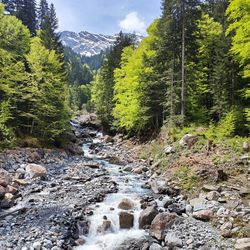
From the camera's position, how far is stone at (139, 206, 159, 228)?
12523mm

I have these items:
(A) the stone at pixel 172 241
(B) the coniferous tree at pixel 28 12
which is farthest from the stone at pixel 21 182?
(B) the coniferous tree at pixel 28 12

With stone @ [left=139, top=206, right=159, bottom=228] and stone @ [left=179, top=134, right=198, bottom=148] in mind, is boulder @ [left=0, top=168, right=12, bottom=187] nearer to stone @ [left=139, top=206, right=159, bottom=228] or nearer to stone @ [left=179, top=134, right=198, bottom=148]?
stone @ [left=139, top=206, right=159, bottom=228]

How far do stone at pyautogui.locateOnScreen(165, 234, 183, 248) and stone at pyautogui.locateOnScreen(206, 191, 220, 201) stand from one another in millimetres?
3249

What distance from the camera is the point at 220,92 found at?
26.2 meters

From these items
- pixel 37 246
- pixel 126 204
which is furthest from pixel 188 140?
pixel 37 246

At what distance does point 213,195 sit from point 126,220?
4.13 meters

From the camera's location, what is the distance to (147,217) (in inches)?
496

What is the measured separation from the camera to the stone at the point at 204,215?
40.0 feet

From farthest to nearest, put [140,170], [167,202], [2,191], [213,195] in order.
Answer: [140,170]
[2,191]
[167,202]
[213,195]

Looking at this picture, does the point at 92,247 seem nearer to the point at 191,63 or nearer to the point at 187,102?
the point at 187,102

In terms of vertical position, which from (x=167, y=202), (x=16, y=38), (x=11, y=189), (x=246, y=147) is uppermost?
(x=16, y=38)

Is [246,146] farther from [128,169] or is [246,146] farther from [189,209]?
[128,169]

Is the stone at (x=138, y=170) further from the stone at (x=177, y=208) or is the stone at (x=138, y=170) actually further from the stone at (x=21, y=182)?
the stone at (x=21, y=182)

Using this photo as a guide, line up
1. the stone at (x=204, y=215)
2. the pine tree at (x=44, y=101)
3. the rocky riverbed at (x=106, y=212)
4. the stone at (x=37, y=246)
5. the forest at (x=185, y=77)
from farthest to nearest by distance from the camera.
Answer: the pine tree at (x=44, y=101) < the forest at (x=185, y=77) < the stone at (x=204, y=215) < the rocky riverbed at (x=106, y=212) < the stone at (x=37, y=246)
